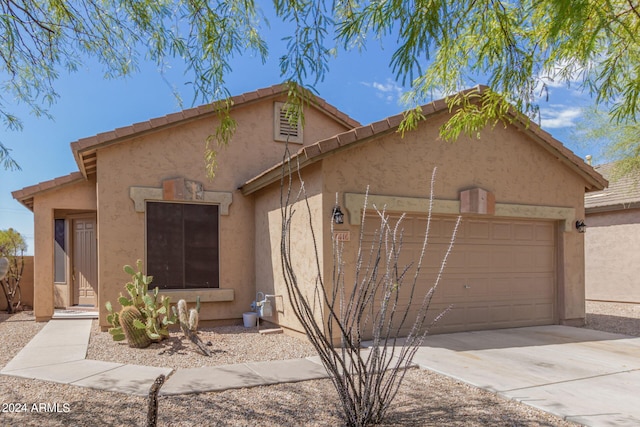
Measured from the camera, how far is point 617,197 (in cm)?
1545

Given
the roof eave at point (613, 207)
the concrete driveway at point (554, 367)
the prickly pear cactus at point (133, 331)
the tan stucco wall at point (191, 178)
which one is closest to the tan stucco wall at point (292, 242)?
the tan stucco wall at point (191, 178)

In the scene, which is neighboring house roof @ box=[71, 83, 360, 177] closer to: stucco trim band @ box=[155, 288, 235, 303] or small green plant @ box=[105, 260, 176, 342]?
small green plant @ box=[105, 260, 176, 342]

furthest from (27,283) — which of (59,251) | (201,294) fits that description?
(201,294)

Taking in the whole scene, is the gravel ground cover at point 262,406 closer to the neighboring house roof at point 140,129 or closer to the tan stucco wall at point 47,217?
the neighboring house roof at point 140,129

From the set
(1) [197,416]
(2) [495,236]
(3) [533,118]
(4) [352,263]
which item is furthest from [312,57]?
(2) [495,236]

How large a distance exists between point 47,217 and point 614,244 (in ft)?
56.5

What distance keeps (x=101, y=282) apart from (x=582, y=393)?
8814 millimetres

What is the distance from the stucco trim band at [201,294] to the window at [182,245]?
0.53 feet

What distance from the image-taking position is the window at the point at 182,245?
9906mm

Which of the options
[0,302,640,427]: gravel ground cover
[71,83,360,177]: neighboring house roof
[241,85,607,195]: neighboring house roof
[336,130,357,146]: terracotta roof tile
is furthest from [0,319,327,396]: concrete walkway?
[71,83,360,177]: neighboring house roof

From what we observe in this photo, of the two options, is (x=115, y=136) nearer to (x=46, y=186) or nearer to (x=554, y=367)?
(x=46, y=186)

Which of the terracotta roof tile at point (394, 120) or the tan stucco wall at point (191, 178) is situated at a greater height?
the terracotta roof tile at point (394, 120)

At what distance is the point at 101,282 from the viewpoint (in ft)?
31.2

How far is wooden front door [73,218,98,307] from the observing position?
12.5 metres
